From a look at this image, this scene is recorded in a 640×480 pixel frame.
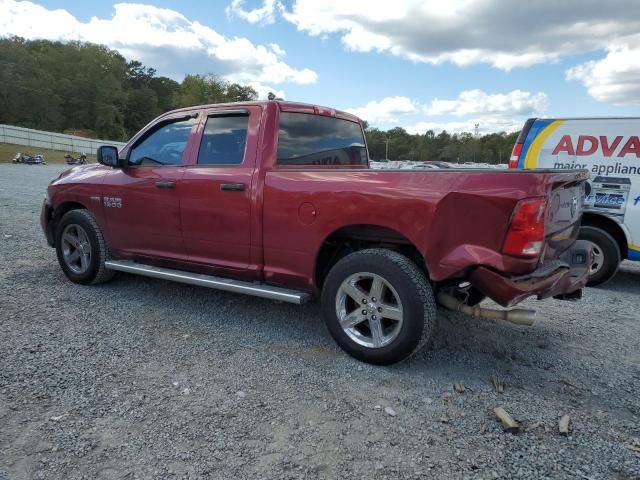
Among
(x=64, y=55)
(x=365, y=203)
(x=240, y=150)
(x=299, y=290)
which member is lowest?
(x=299, y=290)

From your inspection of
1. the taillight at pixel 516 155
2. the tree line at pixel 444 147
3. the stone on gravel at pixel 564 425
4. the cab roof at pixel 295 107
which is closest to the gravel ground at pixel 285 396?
the stone on gravel at pixel 564 425

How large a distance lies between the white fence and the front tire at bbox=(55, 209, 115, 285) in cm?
4990

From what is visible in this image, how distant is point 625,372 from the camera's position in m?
3.46

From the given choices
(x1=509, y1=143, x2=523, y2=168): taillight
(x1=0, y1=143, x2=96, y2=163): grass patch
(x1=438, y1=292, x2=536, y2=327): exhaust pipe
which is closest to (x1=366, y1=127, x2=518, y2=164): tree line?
(x1=0, y1=143, x2=96, y2=163): grass patch

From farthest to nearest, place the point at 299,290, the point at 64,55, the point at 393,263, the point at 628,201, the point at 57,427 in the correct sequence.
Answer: the point at 64,55 < the point at 628,201 < the point at 299,290 < the point at 393,263 < the point at 57,427

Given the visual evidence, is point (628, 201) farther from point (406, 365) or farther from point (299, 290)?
point (299, 290)

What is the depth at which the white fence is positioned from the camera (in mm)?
51812

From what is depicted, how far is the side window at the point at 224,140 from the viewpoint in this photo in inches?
160

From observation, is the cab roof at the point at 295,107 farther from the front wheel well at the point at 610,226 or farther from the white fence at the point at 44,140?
the white fence at the point at 44,140

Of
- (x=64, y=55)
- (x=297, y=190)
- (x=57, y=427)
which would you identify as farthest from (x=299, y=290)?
(x=64, y=55)

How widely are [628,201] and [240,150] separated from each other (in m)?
4.77

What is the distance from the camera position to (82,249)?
5.15 meters

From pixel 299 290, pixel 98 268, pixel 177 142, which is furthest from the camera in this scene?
pixel 98 268

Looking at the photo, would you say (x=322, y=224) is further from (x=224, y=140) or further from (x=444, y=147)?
(x=444, y=147)
